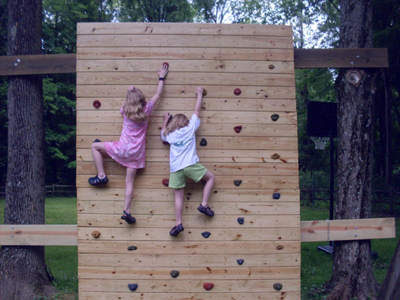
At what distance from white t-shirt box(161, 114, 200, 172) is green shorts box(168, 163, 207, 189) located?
0.06 metres

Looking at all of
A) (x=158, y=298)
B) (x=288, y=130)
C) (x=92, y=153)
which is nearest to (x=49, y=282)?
(x=158, y=298)

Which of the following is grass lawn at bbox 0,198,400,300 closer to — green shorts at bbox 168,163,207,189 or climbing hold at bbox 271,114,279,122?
green shorts at bbox 168,163,207,189

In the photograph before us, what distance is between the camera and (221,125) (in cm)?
521

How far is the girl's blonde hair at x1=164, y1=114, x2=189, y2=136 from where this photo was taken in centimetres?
494

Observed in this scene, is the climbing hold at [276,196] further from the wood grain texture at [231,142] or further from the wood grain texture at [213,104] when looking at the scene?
the wood grain texture at [213,104]

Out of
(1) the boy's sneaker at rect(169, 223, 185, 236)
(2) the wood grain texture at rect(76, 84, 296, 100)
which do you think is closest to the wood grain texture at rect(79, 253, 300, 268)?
(1) the boy's sneaker at rect(169, 223, 185, 236)

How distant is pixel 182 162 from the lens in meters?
4.93

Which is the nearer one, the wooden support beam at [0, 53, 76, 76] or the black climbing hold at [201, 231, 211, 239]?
the black climbing hold at [201, 231, 211, 239]

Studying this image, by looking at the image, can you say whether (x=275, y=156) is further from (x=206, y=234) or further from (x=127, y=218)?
(x=127, y=218)

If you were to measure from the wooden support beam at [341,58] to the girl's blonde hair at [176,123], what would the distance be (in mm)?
1758

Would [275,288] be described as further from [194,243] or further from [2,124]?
[2,124]

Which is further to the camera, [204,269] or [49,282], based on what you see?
[49,282]

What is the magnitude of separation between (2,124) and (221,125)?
19.9 m

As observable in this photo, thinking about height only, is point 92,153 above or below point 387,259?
above
